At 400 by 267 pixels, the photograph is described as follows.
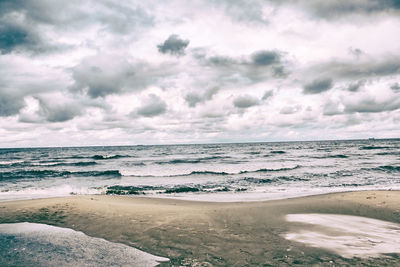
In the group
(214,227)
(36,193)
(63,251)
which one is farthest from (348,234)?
(36,193)

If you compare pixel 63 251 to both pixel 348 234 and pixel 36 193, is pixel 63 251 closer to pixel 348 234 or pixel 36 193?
pixel 348 234

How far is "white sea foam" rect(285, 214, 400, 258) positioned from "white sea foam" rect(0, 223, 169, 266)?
3.87 meters

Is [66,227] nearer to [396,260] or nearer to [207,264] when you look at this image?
[207,264]

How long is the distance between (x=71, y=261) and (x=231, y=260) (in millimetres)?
3292

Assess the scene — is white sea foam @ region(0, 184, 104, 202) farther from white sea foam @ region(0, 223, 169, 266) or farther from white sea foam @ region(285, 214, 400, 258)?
white sea foam @ region(285, 214, 400, 258)

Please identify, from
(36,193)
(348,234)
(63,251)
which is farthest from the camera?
(36,193)

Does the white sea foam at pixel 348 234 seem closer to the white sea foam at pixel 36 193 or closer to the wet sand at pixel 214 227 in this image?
the wet sand at pixel 214 227

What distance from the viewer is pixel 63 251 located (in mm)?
5707

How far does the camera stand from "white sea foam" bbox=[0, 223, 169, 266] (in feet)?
16.9

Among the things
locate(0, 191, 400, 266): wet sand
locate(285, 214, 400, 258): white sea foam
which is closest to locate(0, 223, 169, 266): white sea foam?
locate(0, 191, 400, 266): wet sand

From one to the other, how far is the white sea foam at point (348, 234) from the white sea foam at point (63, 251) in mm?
3873

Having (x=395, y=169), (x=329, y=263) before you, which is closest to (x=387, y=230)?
(x=329, y=263)

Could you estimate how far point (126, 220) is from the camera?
834cm

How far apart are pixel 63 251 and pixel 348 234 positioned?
23.8 feet
